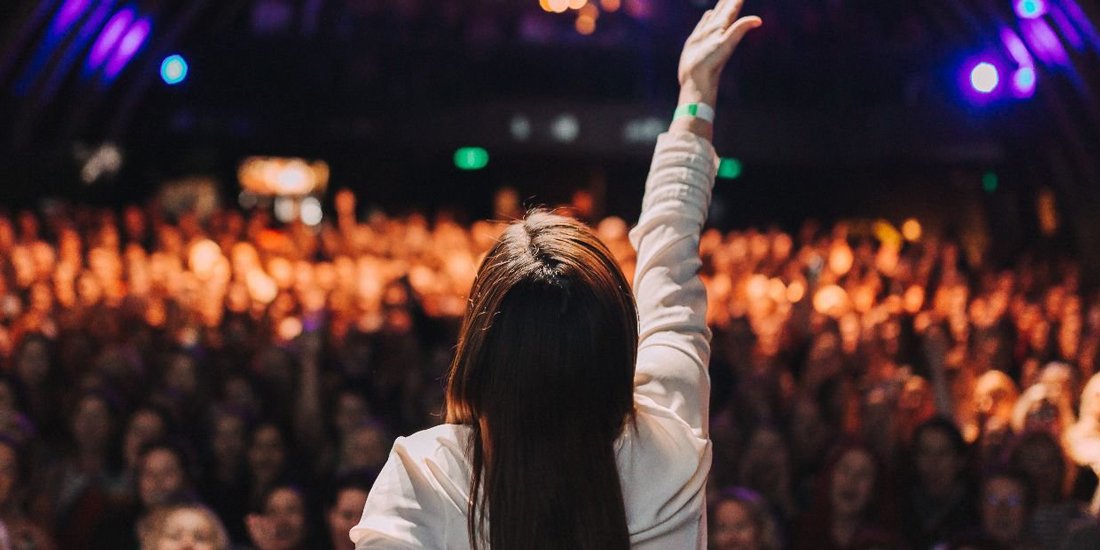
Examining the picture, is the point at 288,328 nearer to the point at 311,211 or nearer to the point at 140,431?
the point at 140,431

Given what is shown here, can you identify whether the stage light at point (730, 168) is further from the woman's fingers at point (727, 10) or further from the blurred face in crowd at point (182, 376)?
the woman's fingers at point (727, 10)

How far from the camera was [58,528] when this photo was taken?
6.27m

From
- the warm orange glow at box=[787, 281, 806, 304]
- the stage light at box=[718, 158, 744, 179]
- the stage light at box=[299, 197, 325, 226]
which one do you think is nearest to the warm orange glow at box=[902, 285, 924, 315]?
the warm orange glow at box=[787, 281, 806, 304]

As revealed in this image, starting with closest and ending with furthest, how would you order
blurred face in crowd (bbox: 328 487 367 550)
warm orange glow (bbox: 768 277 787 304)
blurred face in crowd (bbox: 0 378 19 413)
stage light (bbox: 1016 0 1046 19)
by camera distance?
blurred face in crowd (bbox: 328 487 367 550)
blurred face in crowd (bbox: 0 378 19 413)
warm orange glow (bbox: 768 277 787 304)
stage light (bbox: 1016 0 1046 19)

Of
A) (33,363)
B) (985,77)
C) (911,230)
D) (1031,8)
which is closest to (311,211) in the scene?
(911,230)

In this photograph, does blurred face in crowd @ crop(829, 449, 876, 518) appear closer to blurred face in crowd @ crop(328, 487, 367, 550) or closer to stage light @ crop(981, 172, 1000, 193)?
blurred face in crowd @ crop(328, 487, 367, 550)

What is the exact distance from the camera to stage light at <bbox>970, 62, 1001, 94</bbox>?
19359mm

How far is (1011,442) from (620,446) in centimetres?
495

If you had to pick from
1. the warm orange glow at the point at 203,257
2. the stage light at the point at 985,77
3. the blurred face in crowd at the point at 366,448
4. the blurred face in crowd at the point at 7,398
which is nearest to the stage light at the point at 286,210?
the warm orange glow at the point at 203,257

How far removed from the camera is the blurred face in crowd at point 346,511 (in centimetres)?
513

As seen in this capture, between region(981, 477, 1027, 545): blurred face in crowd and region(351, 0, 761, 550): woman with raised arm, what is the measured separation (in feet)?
13.9

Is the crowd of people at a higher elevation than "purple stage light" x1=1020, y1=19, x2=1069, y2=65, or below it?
below

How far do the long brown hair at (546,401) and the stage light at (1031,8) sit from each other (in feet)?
51.4

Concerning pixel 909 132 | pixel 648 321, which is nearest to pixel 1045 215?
pixel 909 132
